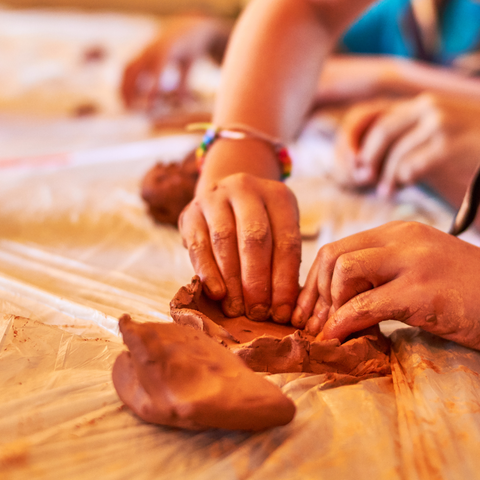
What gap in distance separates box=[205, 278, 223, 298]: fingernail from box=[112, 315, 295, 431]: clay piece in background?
170 mm

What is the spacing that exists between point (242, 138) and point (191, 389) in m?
0.55

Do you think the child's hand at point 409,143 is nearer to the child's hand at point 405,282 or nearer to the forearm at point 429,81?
the forearm at point 429,81

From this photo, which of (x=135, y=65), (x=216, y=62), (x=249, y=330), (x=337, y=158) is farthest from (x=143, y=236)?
(x=216, y=62)

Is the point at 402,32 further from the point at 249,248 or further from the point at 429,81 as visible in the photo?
the point at 249,248

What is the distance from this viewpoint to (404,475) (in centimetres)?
35

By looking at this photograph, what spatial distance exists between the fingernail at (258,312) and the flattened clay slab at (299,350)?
4 cm

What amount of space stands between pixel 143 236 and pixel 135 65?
839mm

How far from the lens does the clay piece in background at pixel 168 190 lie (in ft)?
2.95

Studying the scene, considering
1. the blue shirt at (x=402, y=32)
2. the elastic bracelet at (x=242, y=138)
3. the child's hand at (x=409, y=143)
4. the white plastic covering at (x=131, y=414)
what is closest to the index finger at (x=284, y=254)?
the white plastic covering at (x=131, y=414)

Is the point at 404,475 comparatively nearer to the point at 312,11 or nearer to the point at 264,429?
the point at 264,429

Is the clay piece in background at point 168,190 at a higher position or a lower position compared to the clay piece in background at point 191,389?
lower

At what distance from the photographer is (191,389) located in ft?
1.16

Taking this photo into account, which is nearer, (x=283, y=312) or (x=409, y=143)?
(x=283, y=312)

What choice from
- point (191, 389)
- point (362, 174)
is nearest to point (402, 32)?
point (362, 174)
